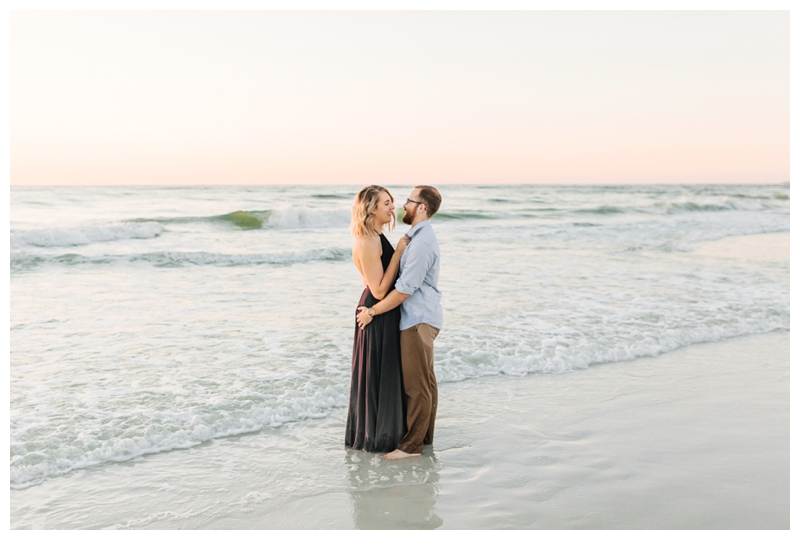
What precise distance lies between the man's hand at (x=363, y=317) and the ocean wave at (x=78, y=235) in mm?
17591

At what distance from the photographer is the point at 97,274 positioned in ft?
43.4

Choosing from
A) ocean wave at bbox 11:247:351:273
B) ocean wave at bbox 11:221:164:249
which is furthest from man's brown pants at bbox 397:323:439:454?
ocean wave at bbox 11:221:164:249

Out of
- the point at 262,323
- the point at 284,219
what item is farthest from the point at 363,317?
the point at 284,219

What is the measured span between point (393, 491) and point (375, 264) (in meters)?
1.53

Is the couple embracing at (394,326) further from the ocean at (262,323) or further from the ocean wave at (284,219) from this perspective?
the ocean wave at (284,219)

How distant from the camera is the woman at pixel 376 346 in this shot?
165 inches

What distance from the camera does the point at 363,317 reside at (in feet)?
14.2

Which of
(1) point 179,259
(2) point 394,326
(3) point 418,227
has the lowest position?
(1) point 179,259

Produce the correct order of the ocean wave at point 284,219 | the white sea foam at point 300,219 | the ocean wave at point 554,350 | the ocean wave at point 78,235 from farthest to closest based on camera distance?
the white sea foam at point 300,219 → the ocean wave at point 284,219 → the ocean wave at point 78,235 → the ocean wave at point 554,350

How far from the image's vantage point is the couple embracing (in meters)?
4.20

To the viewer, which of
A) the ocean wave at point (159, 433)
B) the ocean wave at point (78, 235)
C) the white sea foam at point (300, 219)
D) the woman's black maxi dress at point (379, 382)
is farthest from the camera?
the white sea foam at point (300, 219)

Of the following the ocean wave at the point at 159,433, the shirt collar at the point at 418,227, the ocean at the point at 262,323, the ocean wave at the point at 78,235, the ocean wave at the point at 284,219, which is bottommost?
the ocean wave at the point at 159,433

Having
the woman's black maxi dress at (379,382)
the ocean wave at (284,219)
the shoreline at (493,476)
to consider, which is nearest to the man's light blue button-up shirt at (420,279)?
the woman's black maxi dress at (379,382)

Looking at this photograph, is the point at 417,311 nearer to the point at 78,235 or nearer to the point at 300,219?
the point at 78,235
